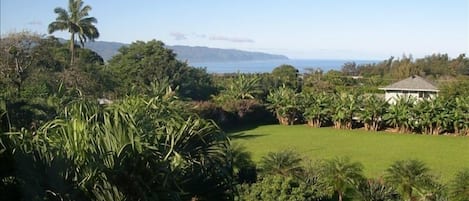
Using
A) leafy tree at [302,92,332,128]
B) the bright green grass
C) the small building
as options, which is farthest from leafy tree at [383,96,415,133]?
the small building

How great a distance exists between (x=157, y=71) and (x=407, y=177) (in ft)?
85.8

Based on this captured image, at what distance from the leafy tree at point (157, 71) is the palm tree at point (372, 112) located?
12112 millimetres

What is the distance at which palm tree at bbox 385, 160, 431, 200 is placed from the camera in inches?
373

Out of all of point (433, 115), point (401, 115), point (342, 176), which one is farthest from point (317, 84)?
point (342, 176)

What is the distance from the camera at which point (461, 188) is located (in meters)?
9.02

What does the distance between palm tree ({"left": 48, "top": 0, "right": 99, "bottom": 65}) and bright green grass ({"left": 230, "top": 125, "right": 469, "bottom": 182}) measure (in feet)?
43.2

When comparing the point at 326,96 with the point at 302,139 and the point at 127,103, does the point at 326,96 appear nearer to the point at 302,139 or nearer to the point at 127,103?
the point at 302,139

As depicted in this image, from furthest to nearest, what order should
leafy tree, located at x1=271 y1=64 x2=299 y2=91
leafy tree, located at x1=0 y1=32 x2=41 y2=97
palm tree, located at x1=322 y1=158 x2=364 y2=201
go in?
1. leafy tree, located at x1=271 y1=64 x2=299 y2=91
2. leafy tree, located at x1=0 y1=32 x2=41 y2=97
3. palm tree, located at x1=322 y1=158 x2=364 y2=201

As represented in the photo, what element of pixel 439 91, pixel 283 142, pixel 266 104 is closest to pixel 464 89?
pixel 439 91

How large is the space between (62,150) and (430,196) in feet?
20.4

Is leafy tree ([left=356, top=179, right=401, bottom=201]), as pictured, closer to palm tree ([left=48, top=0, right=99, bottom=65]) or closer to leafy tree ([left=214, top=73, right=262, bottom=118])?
leafy tree ([left=214, top=73, right=262, bottom=118])

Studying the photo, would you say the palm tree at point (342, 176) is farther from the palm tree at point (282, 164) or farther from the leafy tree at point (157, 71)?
the leafy tree at point (157, 71)

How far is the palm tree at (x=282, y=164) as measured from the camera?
379 inches

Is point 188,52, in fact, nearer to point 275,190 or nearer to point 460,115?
point 460,115
